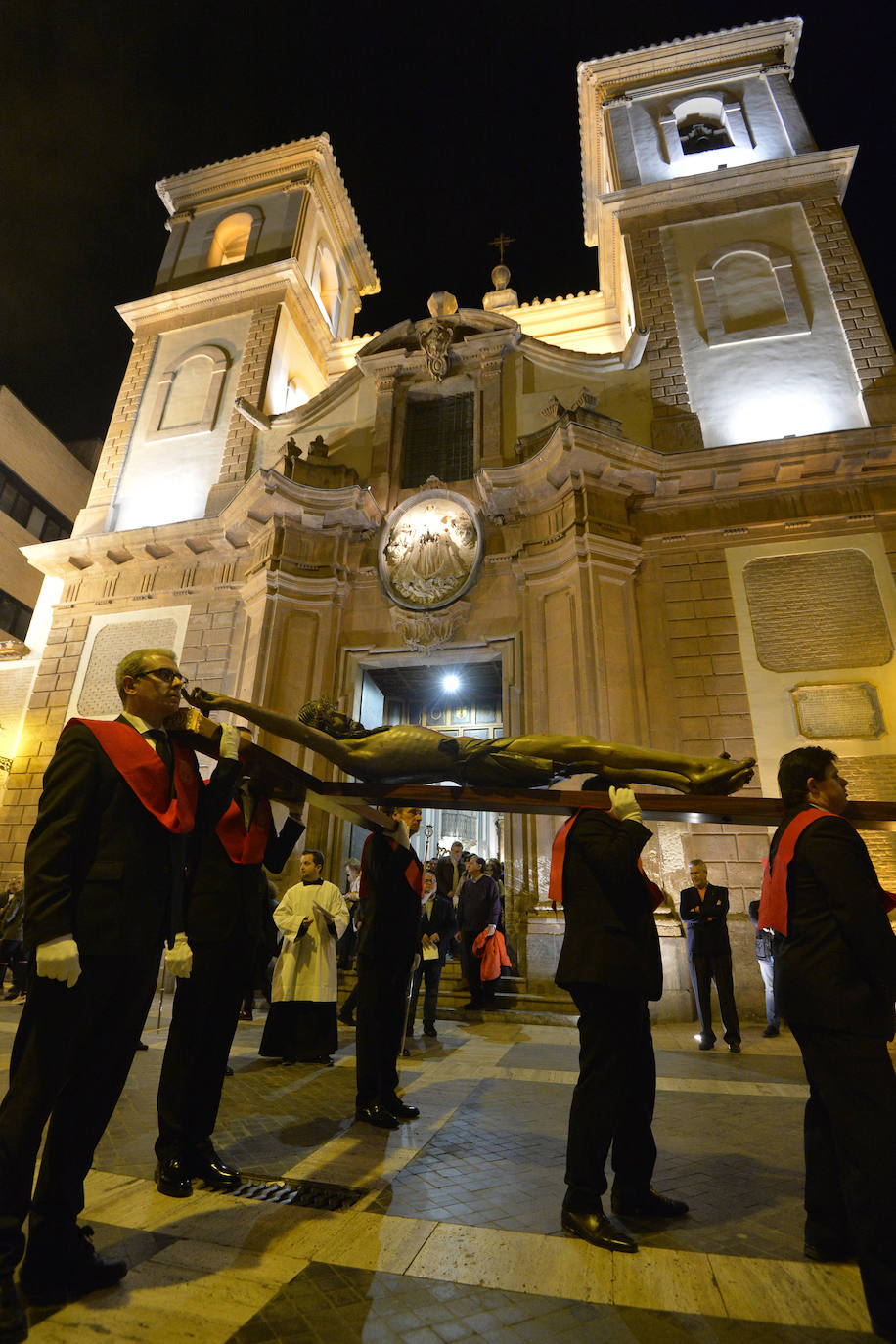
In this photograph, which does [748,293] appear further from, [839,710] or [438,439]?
[839,710]

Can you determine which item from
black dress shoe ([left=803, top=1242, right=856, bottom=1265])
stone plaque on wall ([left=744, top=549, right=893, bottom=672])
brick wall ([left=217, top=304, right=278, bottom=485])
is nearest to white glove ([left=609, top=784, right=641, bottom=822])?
black dress shoe ([left=803, top=1242, right=856, bottom=1265])

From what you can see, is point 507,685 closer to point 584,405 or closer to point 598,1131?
point 584,405

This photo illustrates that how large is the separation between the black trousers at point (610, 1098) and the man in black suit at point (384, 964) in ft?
5.36

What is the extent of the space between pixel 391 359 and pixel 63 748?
49.1 feet

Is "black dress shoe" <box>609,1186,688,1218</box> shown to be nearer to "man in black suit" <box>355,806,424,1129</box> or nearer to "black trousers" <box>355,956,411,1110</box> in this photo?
"man in black suit" <box>355,806,424,1129</box>

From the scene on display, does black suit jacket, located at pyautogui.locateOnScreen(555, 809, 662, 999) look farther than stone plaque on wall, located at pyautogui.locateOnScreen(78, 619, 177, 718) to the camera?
No

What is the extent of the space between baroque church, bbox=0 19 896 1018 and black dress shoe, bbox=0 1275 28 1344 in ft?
25.0

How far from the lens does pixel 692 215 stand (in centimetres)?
1541

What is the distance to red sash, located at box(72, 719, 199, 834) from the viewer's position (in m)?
2.62

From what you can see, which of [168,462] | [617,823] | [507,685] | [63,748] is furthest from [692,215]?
[63,748]

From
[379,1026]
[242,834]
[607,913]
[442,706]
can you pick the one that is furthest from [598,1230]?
[442,706]

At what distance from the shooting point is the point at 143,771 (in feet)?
8.75

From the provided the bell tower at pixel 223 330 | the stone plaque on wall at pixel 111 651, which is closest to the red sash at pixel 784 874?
the stone plaque on wall at pixel 111 651

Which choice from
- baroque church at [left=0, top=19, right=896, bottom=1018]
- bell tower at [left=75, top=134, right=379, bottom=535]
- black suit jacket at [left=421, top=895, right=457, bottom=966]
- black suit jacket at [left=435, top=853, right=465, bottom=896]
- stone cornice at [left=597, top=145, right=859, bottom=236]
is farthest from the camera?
bell tower at [left=75, top=134, right=379, bottom=535]
